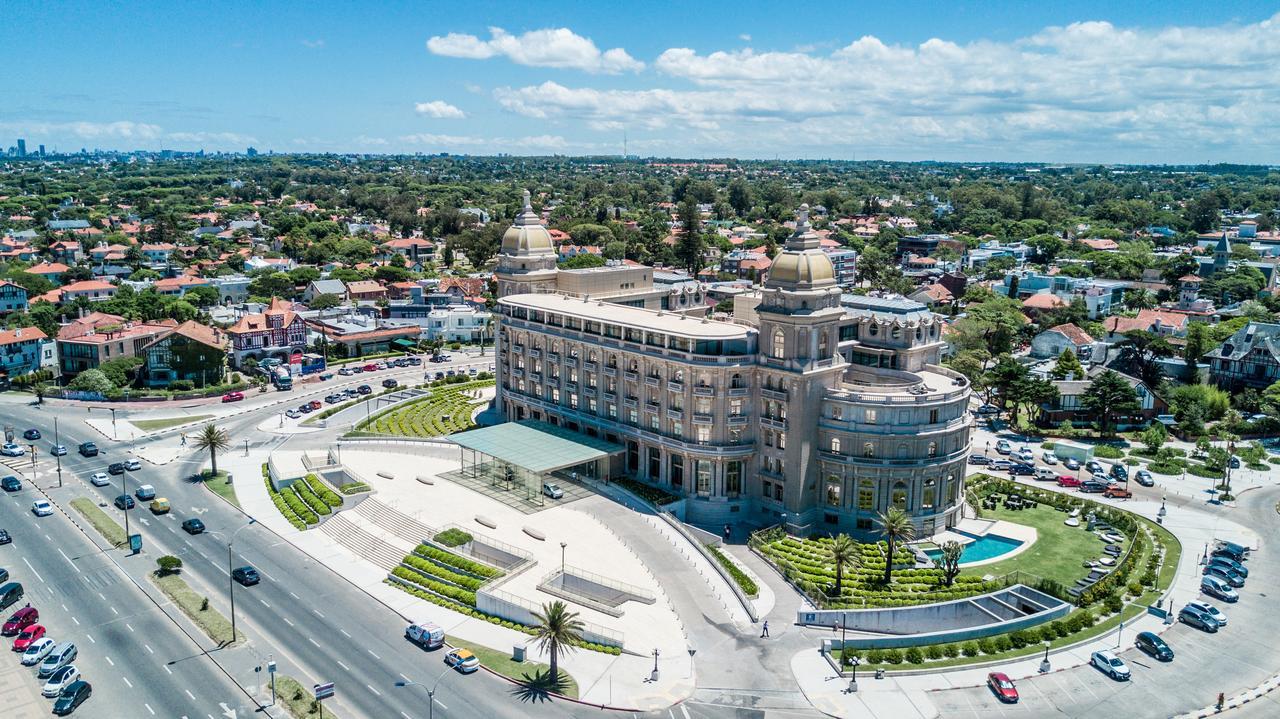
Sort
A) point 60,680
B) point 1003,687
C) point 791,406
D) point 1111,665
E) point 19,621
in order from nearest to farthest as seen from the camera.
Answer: point 60,680, point 1003,687, point 1111,665, point 19,621, point 791,406

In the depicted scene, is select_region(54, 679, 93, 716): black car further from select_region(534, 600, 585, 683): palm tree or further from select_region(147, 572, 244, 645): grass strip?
select_region(534, 600, 585, 683): palm tree

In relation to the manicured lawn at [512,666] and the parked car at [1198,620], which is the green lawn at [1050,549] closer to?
the parked car at [1198,620]

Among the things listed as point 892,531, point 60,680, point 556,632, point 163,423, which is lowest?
point 163,423

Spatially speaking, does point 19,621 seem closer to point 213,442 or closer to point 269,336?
point 213,442

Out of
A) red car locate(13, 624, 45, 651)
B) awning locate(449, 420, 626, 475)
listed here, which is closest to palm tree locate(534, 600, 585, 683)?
awning locate(449, 420, 626, 475)

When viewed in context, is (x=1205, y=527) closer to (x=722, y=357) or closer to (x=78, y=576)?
(x=722, y=357)

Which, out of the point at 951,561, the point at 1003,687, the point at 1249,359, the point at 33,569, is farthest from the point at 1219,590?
the point at 33,569

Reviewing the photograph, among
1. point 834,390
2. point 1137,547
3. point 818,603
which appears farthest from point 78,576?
point 1137,547
